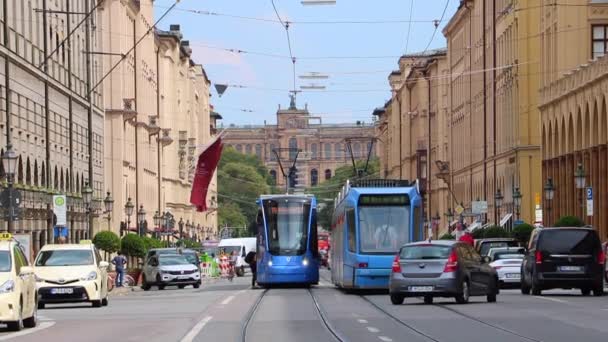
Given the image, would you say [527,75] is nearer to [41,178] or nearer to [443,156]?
[41,178]

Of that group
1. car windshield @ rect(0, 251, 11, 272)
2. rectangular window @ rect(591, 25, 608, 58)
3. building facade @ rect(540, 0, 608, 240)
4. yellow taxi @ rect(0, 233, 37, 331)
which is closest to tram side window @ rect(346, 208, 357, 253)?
yellow taxi @ rect(0, 233, 37, 331)

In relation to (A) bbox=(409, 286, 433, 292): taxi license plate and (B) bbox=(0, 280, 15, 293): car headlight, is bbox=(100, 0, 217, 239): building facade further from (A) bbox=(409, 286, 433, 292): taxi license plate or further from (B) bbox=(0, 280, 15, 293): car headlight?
(B) bbox=(0, 280, 15, 293): car headlight

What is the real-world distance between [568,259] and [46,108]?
31.7 metres

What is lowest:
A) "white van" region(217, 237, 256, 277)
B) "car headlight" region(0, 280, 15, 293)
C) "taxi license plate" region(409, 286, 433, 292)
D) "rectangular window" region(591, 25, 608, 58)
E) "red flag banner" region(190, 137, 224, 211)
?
"white van" region(217, 237, 256, 277)

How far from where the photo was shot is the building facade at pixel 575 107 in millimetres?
67125

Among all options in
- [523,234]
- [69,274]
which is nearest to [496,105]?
[523,234]

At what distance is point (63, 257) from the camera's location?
39.6 meters

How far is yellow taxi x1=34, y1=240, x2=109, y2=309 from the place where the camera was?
3888 cm

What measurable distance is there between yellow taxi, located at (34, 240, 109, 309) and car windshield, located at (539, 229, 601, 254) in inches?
431

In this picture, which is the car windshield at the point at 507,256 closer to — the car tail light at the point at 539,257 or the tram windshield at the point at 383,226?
the tram windshield at the point at 383,226

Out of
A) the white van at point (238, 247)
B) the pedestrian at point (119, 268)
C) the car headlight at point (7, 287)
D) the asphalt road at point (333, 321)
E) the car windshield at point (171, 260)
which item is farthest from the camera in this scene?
the white van at point (238, 247)

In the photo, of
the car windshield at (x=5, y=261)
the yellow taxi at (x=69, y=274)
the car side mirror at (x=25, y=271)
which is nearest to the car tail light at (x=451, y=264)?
the yellow taxi at (x=69, y=274)

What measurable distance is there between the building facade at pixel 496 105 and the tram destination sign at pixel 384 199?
3402 centimetres

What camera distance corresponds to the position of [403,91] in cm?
16825
